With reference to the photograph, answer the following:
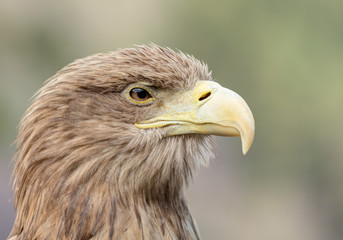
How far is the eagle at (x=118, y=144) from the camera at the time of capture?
9.35 feet

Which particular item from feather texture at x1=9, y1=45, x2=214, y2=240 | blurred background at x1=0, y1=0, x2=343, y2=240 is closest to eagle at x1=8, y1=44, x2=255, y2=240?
feather texture at x1=9, y1=45, x2=214, y2=240

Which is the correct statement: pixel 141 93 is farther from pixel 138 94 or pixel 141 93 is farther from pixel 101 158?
pixel 101 158

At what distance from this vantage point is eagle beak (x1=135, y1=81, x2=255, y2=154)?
2.86 metres

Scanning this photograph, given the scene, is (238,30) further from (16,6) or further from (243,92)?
(16,6)

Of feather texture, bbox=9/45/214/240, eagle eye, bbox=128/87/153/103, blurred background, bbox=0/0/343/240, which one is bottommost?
blurred background, bbox=0/0/343/240

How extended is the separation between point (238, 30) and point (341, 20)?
193 centimetres

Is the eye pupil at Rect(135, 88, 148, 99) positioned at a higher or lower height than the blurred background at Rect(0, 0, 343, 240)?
higher

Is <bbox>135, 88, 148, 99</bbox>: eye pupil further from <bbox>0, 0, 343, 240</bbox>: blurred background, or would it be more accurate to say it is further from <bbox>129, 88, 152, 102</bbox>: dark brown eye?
<bbox>0, 0, 343, 240</bbox>: blurred background

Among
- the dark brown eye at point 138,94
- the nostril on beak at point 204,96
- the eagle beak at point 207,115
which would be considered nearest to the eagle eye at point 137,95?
the dark brown eye at point 138,94

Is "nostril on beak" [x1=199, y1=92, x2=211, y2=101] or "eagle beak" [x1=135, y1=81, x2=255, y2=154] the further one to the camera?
"nostril on beak" [x1=199, y1=92, x2=211, y2=101]

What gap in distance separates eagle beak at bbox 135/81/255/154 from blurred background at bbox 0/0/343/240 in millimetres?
7752

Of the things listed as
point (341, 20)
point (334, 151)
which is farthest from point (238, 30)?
point (334, 151)

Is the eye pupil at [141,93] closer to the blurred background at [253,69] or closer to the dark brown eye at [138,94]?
the dark brown eye at [138,94]

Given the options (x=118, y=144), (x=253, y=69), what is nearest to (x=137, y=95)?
(x=118, y=144)
